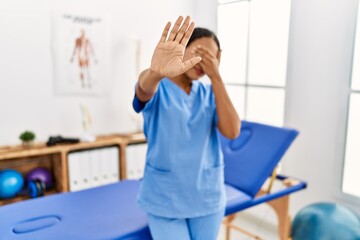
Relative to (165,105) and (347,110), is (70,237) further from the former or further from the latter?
(347,110)

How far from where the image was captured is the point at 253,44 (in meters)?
1.12

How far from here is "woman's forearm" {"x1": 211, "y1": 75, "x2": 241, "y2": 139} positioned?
1.05 m

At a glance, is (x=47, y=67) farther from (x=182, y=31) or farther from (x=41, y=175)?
(x=182, y=31)

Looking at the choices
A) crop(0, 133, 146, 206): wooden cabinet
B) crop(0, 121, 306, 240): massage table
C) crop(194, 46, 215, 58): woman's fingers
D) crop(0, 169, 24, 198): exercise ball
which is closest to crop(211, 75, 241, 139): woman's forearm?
crop(194, 46, 215, 58): woman's fingers

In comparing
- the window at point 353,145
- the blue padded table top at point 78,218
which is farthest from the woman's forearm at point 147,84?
the window at point 353,145

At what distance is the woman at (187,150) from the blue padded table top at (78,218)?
20cm

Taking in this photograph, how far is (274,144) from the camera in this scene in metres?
1.68

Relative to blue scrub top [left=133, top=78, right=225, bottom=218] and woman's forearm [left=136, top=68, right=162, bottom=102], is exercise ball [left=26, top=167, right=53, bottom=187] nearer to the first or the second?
blue scrub top [left=133, top=78, right=225, bottom=218]

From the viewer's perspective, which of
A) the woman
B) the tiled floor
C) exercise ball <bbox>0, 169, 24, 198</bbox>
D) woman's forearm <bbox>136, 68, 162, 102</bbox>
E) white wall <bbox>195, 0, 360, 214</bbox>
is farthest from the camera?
the tiled floor

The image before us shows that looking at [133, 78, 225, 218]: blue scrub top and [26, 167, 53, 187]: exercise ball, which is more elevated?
[133, 78, 225, 218]: blue scrub top

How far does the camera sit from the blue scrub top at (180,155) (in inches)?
39.9

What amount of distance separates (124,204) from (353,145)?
1347mm

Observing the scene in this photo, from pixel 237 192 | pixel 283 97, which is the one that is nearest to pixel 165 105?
pixel 237 192

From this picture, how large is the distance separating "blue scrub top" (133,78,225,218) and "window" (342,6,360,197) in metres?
1.13
